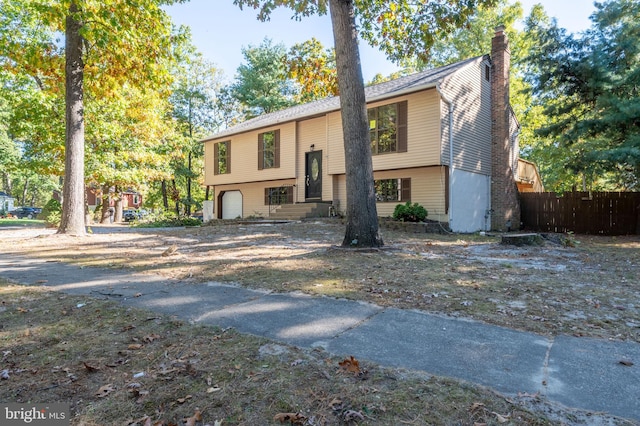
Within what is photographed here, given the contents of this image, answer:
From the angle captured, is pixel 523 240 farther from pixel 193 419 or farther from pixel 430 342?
pixel 193 419

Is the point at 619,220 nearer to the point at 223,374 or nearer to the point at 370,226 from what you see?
the point at 370,226

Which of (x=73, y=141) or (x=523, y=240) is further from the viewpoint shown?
(x=73, y=141)

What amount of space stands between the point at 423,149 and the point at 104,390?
41.3 feet

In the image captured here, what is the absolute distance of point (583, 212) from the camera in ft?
48.0

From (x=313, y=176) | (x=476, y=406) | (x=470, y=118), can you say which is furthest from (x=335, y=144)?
(x=476, y=406)

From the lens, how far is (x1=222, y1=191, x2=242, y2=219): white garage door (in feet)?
68.8

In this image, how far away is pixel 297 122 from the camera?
1720 cm

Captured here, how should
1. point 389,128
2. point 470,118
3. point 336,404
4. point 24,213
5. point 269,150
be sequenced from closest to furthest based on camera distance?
1. point 336,404
2. point 389,128
3. point 470,118
4. point 269,150
5. point 24,213

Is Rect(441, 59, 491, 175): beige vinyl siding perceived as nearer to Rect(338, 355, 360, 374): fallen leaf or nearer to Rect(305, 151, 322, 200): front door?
Rect(305, 151, 322, 200): front door

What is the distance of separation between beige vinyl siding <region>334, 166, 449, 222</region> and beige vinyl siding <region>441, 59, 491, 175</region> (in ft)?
2.80

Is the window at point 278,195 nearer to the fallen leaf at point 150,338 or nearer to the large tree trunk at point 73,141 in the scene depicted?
the large tree trunk at point 73,141

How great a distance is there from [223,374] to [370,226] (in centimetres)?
500

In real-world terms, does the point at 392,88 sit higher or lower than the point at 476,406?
higher

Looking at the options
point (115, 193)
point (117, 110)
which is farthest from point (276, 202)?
point (115, 193)
